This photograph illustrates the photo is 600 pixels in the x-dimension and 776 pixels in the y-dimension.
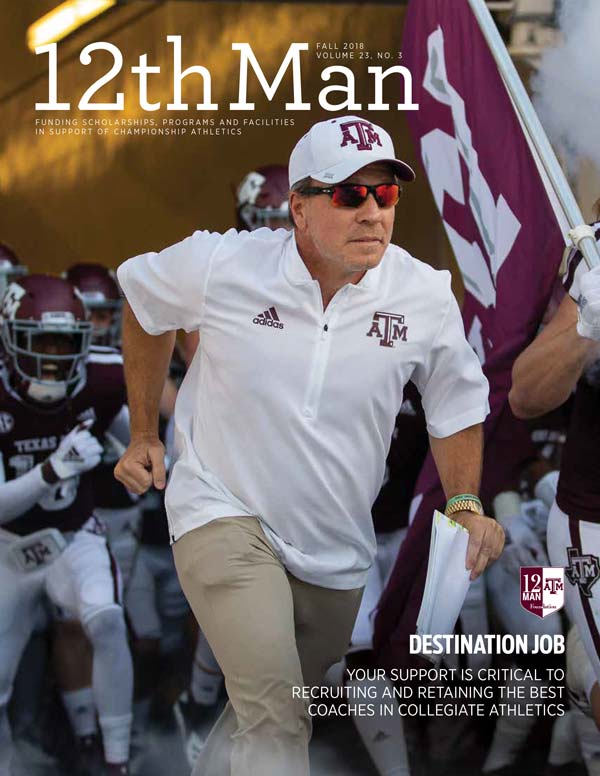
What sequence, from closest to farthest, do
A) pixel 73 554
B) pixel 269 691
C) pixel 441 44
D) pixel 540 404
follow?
1. pixel 269 691
2. pixel 540 404
3. pixel 441 44
4. pixel 73 554

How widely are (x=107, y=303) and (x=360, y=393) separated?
2.58 metres

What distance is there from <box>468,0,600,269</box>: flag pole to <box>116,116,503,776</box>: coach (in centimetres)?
37

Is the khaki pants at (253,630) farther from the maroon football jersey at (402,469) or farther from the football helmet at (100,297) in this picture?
the football helmet at (100,297)

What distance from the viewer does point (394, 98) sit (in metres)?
4.71

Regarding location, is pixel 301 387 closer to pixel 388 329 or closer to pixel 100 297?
pixel 388 329

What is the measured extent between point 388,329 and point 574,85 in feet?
3.52

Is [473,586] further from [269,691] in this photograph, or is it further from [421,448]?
[269,691]

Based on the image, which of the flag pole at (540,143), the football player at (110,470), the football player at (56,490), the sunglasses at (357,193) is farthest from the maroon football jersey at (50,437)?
the flag pole at (540,143)

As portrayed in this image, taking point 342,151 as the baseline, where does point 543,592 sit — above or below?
below

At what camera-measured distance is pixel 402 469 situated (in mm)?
5395

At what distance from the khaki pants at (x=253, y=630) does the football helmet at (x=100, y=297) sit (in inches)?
82.4

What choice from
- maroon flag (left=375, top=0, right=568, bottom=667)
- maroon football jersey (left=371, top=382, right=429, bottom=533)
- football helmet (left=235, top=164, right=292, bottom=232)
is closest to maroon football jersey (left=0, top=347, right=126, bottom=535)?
football helmet (left=235, top=164, right=292, bottom=232)

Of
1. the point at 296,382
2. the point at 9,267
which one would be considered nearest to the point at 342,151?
the point at 296,382

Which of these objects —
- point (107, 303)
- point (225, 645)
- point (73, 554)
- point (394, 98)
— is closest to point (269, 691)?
point (225, 645)
